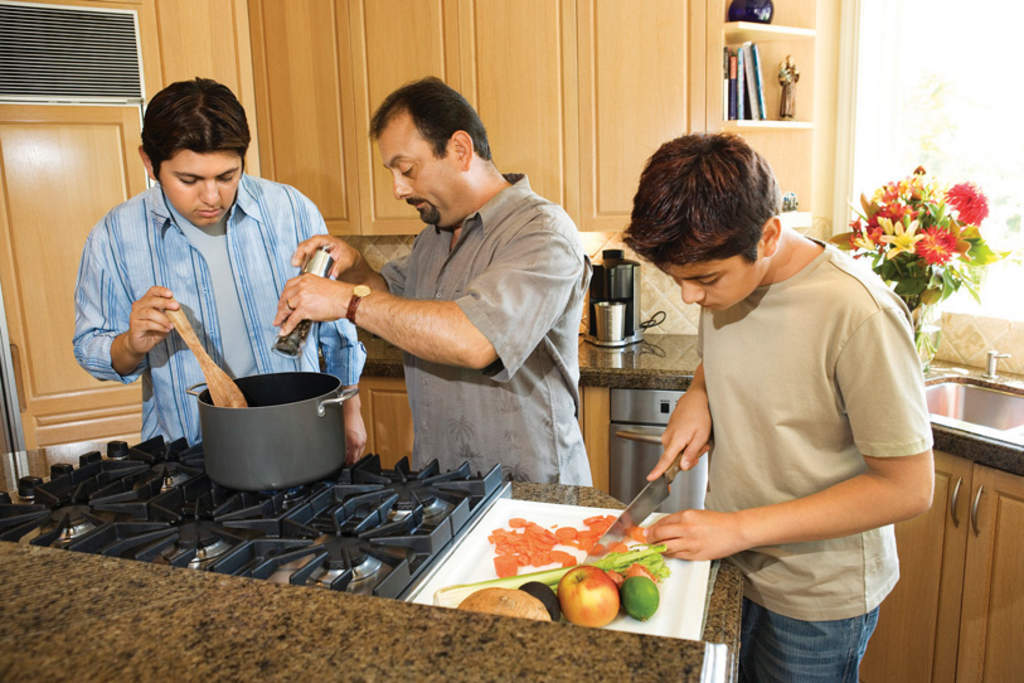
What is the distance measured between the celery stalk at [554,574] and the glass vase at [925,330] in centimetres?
166

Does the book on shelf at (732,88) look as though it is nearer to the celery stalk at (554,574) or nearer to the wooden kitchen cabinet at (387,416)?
the wooden kitchen cabinet at (387,416)

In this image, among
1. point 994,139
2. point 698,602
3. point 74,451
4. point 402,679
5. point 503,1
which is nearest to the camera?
point 402,679

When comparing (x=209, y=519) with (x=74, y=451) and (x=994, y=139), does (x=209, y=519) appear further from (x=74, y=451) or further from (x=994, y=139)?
(x=994, y=139)

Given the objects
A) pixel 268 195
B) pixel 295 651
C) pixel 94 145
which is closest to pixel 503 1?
pixel 268 195

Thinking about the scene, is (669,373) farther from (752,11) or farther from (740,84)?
(752,11)

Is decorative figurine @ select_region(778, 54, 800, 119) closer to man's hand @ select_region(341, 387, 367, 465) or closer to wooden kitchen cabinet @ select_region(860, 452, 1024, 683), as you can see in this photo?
wooden kitchen cabinet @ select_region(860, 452, 1024, 683)

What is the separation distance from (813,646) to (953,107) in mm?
2198

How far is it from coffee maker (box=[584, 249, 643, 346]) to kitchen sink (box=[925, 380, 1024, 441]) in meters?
1.06

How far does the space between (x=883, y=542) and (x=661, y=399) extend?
4.52ft

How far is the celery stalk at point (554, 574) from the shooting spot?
3.05 feet

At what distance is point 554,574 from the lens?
3.15ft

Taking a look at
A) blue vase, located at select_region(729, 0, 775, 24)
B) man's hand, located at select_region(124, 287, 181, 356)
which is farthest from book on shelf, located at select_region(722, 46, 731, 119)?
man's hand, located at select_region(124, 287, 181, 356)

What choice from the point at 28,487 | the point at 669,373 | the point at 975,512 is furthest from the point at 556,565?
the point at 669,373

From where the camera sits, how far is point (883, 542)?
1.13 metres
